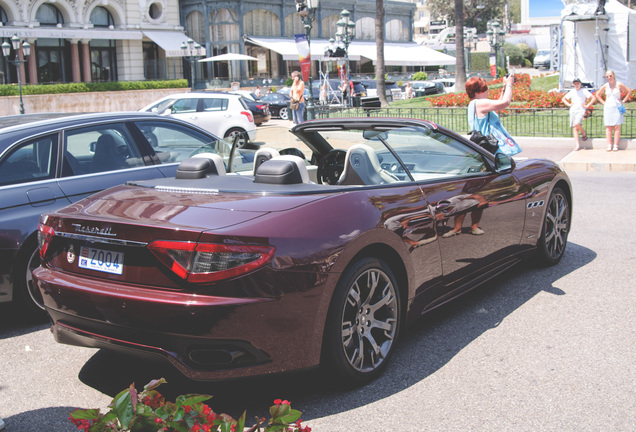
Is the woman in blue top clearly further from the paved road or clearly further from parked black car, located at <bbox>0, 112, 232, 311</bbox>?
parked black car, located at <bbox>0, 112, 232, 311</bbox>

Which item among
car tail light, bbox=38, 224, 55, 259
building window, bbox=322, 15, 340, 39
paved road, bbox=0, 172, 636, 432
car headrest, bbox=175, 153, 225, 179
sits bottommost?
paved road, bbox=0, 172, 636, 432

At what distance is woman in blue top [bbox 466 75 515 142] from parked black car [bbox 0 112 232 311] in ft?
11.3

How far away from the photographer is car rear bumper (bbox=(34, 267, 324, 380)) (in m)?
3.30

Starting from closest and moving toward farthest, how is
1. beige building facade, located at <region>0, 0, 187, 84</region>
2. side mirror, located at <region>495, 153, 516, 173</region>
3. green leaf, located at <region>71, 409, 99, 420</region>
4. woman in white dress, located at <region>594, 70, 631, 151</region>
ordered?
green leaf, located at <region>71, 409, 99, 420</region>, side mirror, located at <region>495, 153, 516, 173</region>, woman in white dress, located at <region>594, 70, 631, 151</region>, beige building facade, located at <region>0, 0, 187, 84</region>

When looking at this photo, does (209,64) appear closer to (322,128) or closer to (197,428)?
(322,128)

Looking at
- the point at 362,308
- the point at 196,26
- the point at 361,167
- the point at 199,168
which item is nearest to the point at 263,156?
the point at 199,168

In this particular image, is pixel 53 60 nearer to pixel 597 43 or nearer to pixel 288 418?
pixel 597 43

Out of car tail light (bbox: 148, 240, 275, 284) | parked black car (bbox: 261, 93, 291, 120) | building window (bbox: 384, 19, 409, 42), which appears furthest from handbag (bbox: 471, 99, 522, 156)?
building window (bbox: 384, 19, 409, 42)

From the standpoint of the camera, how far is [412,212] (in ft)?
14.1

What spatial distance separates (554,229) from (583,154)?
964cm

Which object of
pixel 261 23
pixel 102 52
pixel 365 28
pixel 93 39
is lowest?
pixel 102 52

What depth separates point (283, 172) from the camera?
158 inches

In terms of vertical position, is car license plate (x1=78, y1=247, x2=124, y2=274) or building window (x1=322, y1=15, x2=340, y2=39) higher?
building window (x1=322, y1=15, x2=340, y2=39)

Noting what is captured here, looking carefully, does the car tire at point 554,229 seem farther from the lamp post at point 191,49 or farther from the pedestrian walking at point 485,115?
the lamp post at point 191,49
